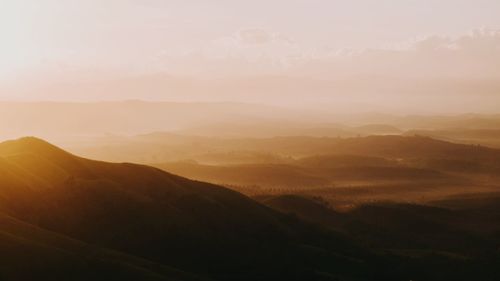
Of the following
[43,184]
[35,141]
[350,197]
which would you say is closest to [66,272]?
[43,184]

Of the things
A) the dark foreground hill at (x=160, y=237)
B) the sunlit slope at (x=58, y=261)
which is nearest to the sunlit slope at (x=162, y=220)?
the dark foreground hill at (x=160, y=237)

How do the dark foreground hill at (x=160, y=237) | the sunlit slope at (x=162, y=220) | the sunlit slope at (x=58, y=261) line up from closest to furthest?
1. the sunlit slope at (x=58, y=261)
2. the dark foreground hill at (x=160, y=237)
3. the sunlit slope at (x=162, y=220)

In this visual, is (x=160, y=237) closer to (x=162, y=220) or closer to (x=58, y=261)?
(x=162, y=220)

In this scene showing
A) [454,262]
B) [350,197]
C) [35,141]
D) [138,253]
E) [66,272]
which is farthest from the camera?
[350,197]

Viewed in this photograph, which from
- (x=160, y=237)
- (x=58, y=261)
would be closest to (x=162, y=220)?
(x=160, y=237)

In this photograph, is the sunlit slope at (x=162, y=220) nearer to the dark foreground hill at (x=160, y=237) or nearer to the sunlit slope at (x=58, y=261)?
the dark foreground hill at (x=160, y=237)

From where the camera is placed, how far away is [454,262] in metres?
74.7

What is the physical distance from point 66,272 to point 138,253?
14139 millimetres

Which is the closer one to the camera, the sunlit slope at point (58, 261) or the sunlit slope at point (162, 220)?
the sunlit slope at point (58, 261)

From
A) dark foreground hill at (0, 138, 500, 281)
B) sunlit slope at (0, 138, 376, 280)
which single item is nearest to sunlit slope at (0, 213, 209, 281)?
dark foreground hill at (0, 138, 500, 281)

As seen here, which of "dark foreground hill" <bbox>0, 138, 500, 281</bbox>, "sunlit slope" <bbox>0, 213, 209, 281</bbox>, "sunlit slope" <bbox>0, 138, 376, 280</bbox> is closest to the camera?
"sunlit slope" <bbox>0, 213, 209, 281</bbox>

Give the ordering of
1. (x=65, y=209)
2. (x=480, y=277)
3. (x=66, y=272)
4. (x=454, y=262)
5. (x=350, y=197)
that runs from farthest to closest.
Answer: (x=350, y=197)
(x=454, y=262)
(x=480, y=277)
(x=65, y=209)
(x=66, y=272)

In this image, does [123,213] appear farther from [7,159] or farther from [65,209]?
[7,159]

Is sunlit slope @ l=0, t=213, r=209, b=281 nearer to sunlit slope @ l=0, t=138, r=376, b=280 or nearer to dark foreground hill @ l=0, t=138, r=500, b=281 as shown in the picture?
dark foreground hill @ l=0, t=138, r=500, b=281
